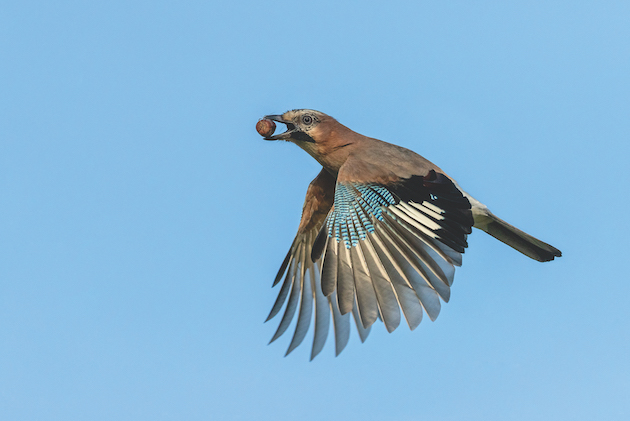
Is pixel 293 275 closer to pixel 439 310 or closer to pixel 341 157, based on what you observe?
pixel 341 157

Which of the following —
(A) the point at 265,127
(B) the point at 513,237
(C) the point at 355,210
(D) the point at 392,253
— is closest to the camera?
(D) the point at 392,253

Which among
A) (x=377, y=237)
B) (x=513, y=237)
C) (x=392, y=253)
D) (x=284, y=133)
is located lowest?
(x=392, y=253)

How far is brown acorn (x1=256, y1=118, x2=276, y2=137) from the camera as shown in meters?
7.48

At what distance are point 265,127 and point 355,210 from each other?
1759 mm

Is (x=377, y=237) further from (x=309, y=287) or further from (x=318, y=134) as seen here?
(x=318, y=134)

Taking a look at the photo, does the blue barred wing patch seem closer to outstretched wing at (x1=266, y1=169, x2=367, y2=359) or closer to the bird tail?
outstretched wing at (x1=266, y1=169, x2=367, y2=359)

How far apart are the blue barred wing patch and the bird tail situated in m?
1.44

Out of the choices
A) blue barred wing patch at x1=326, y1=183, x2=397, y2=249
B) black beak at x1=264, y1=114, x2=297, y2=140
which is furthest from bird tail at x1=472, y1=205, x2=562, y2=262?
black beak at x1=264, y1=114, x2=297, y2=140

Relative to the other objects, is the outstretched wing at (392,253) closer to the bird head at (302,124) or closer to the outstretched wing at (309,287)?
the outstretched wing at (309,287)

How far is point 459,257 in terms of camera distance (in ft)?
19.8

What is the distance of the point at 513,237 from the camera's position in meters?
7.36

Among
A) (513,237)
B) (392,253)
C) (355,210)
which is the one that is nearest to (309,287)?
(355,210)

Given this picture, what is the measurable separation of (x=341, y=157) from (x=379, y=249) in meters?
1.69

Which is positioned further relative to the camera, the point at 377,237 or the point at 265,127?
the point at 265,127
